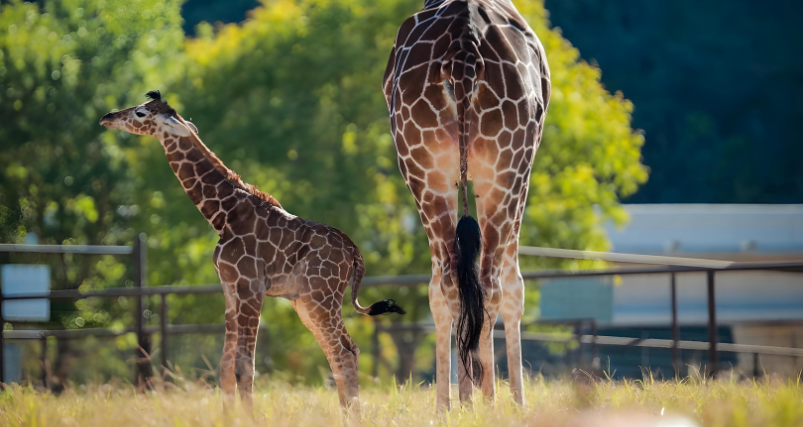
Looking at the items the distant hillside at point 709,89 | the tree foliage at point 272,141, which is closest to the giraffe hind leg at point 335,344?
the tree foliage at point 272,141

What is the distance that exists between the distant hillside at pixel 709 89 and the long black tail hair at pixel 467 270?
41977mm

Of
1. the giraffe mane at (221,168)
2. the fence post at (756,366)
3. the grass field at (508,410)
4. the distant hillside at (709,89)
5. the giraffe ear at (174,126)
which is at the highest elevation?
the distant hillside at (709,89)

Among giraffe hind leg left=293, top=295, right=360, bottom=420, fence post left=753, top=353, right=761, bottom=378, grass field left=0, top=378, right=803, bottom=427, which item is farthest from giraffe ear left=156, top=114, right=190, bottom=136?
fence post left=753, top=353, right=761, bottom=378

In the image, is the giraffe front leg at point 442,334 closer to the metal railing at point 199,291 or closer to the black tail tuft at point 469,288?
the black tail tuft at point 469,288

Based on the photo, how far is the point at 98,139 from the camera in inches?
565

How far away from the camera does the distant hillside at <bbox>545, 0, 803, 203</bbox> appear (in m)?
45.0

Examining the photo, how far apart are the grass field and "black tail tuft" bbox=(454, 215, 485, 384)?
35 cm

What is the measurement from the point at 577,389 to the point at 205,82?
13442mm

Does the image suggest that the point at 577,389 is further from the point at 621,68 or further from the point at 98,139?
the point at 621,68

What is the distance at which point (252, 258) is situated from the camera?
4.39m

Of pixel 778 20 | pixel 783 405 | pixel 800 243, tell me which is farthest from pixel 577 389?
pixel 778 20

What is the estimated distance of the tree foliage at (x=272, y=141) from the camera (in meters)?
13.4

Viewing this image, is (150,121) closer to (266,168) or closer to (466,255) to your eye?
(466,255)

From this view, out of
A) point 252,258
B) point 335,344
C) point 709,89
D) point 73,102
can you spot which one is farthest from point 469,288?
point 709,89
